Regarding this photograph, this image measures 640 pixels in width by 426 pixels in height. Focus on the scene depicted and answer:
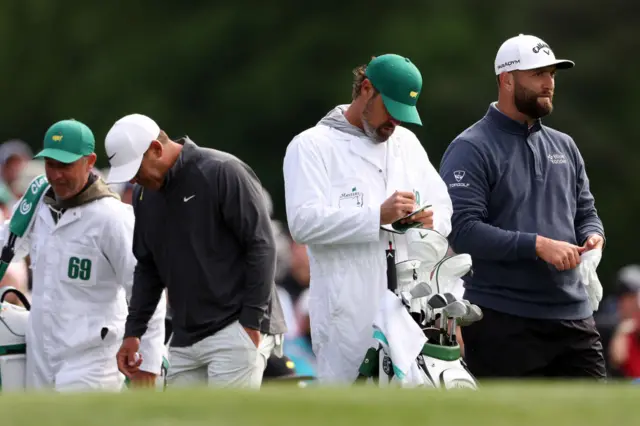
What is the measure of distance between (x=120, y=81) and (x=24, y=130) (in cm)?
162

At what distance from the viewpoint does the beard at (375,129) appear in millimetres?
7852

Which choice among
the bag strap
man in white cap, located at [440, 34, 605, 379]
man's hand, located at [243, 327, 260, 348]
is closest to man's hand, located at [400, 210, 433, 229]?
man in white cap, located at [440, 34, 605, 379]

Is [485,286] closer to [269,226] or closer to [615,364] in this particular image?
[269,226]

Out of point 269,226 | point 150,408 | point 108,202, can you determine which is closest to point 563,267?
point 269,226

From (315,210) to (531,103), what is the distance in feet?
4.97

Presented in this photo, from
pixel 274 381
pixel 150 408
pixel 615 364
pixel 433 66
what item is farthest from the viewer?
pixel 433 66

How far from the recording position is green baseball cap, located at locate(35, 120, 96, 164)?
8.81 meters

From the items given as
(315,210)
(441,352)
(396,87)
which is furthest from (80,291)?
(441,352)

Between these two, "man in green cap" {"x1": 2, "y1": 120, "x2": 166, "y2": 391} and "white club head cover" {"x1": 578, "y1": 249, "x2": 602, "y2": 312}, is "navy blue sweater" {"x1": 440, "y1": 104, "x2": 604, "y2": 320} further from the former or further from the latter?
"man in green cap" {"x1": 2, "y1": 120, "x2": 166, "y2": 391}

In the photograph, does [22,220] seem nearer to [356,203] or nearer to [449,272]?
[356,203]

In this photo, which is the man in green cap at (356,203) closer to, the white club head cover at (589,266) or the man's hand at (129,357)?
the white club head cover at (589,266)

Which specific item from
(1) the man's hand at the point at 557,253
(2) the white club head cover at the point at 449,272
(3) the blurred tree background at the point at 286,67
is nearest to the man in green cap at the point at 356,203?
(2) the white club head cover at the point at 449,272

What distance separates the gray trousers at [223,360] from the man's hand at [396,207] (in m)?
1.00

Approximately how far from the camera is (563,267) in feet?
27.1
